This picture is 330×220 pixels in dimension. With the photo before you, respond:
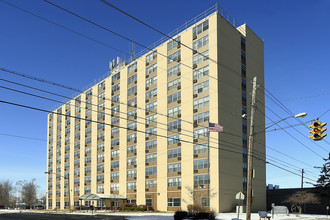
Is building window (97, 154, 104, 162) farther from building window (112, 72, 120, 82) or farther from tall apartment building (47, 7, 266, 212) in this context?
building window (112, 72, 120, 82)

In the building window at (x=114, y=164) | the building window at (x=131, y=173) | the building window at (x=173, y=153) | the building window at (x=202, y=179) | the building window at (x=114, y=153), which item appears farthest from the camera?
the building window at (x=114, y=153)

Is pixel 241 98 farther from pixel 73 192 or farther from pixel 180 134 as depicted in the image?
pixel 73 192

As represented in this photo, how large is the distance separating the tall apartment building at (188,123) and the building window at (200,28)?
0.18 metres

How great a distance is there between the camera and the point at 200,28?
62219 mm

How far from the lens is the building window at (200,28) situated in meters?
61.1

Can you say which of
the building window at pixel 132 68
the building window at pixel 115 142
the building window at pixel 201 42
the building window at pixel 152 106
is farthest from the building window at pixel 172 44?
the building window at pixel 115 142

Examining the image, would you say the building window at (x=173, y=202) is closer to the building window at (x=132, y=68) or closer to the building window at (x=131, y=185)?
the building window at (x=131, y=185)

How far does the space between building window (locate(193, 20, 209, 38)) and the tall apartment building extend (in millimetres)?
184

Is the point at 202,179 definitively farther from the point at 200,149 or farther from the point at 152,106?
the point at 152,106

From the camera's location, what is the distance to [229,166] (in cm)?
5769

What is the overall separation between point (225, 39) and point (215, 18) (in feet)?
13.0

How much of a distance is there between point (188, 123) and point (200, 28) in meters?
16.6

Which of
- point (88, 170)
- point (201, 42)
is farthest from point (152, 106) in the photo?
point (88, 170)

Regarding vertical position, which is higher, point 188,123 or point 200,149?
point 188,123
